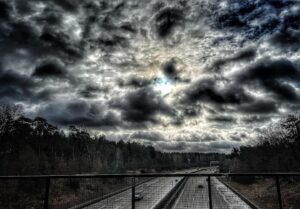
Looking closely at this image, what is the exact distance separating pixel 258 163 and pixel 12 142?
34.4 meters

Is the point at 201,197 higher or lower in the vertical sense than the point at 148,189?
lower

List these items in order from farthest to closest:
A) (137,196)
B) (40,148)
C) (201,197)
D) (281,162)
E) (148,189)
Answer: (40,148) → (281,162) → (148,189) → (137,196) → (201,197)

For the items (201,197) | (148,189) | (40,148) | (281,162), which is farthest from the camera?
(40,148)

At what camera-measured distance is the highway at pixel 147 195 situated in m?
6.19

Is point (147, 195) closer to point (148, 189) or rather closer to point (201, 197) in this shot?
point (148, 189)

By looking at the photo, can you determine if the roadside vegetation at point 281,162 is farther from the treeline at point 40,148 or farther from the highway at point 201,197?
the treeline at point 40,148

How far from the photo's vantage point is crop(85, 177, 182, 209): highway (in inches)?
244

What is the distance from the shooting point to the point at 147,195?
619 centimetres

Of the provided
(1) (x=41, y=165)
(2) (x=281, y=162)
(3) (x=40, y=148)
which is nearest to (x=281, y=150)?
(2) (x=281, y=162)

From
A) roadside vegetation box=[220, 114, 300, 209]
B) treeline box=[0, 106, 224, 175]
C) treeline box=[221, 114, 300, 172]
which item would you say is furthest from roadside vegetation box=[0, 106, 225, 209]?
treeline box=[221, 114, 300, 172]

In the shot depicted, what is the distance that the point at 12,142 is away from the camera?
34594 mm

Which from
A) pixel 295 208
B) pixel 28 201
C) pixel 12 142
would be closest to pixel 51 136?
pixel 12 142

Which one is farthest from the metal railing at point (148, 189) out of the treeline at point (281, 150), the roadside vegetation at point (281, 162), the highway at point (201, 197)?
the treeline at point (281, 150)

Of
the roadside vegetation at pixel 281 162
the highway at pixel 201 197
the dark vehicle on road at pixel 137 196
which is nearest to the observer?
the highway at pixel 201 197
